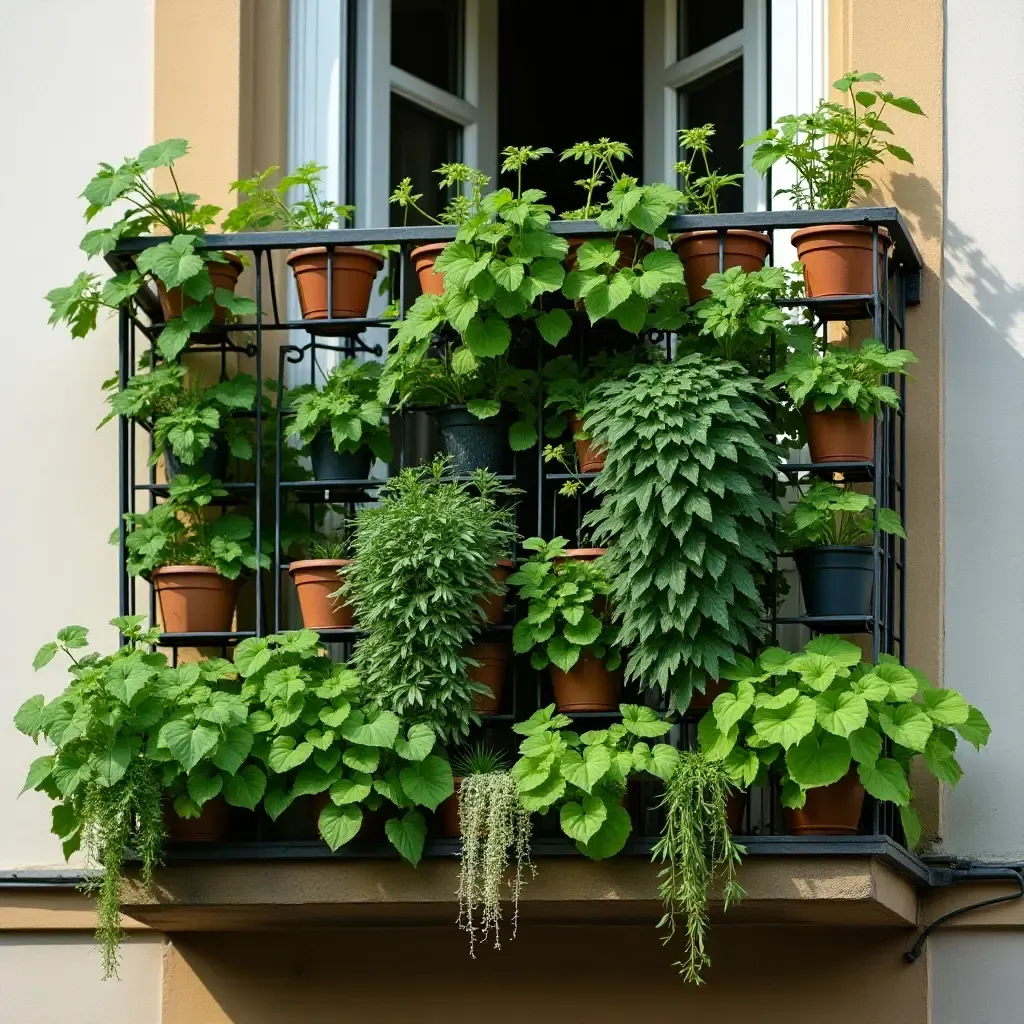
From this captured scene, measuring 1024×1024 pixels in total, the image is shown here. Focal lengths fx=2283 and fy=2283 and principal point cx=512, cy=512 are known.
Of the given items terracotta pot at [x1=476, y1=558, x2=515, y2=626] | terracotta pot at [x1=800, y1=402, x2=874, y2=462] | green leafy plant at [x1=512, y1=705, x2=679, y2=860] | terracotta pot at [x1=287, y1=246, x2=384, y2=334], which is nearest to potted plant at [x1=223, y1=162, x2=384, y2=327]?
terracotta pot at [x1=287, y1=246, x2=384, y2=334]

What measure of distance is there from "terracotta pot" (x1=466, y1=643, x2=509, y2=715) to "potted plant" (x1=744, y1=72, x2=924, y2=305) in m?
1.44

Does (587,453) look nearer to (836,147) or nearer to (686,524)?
(686,524)

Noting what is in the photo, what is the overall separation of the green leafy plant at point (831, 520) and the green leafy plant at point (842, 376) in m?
0.25

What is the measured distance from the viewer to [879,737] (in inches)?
251

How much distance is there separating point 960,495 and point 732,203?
61.0 inches

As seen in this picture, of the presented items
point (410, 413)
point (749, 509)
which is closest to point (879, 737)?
point (749, 509)

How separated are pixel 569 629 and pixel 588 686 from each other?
0.64 feet

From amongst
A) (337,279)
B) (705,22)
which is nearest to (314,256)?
(337,279)

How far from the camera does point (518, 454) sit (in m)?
7.51

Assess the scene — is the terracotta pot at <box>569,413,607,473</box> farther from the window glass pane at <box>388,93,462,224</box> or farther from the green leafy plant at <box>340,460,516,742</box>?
the window glass pane at <box>388,93,462,224</box>

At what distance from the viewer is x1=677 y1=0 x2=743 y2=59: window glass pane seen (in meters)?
8.12

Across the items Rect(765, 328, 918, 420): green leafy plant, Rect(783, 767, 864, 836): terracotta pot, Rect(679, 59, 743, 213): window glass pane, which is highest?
Rect(679, 59, 743, 213): window glass pane

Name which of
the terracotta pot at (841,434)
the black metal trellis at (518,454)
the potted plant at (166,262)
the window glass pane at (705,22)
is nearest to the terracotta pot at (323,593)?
the black metal trellis at (518,454)

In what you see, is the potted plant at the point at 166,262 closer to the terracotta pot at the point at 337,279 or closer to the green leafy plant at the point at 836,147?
the terracotta pot at the point at 337,279
